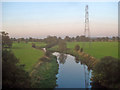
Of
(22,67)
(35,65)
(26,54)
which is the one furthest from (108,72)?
(26,54)

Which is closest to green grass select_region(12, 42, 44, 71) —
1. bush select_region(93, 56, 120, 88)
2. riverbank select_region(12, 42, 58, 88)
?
riverbank select_region(12, 42, 58, 88)

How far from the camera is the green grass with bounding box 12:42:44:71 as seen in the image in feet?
9.96

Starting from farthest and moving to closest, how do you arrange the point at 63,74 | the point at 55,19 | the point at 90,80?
the point at 63,74, the point at 55,19, the point at 90,80

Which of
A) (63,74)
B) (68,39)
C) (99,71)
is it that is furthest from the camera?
(68,39)

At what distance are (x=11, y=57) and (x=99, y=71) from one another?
203 cm

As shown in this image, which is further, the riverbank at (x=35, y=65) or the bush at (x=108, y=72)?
the riverbank at (x=35, y=65)

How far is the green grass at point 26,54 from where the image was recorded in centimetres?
304

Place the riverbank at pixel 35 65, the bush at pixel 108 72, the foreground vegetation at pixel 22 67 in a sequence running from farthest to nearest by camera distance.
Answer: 1. the riverbank at pixel 35 65
2. the bush at pixel 108 72
3. the foreground vegetation at pixel 22 67

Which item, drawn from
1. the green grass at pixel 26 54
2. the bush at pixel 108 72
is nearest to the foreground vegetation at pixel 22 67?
the green grass at pixel 26 54

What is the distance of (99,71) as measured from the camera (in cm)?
263

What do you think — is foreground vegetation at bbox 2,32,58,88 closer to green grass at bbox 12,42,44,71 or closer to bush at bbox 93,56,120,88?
green grass at bbox 12,42,44,71

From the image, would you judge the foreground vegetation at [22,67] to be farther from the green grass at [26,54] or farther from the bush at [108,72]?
the bush at [108,72]

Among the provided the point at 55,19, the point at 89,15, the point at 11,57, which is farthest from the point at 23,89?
the point at 89,15

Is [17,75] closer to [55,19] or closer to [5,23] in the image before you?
[5,23]
